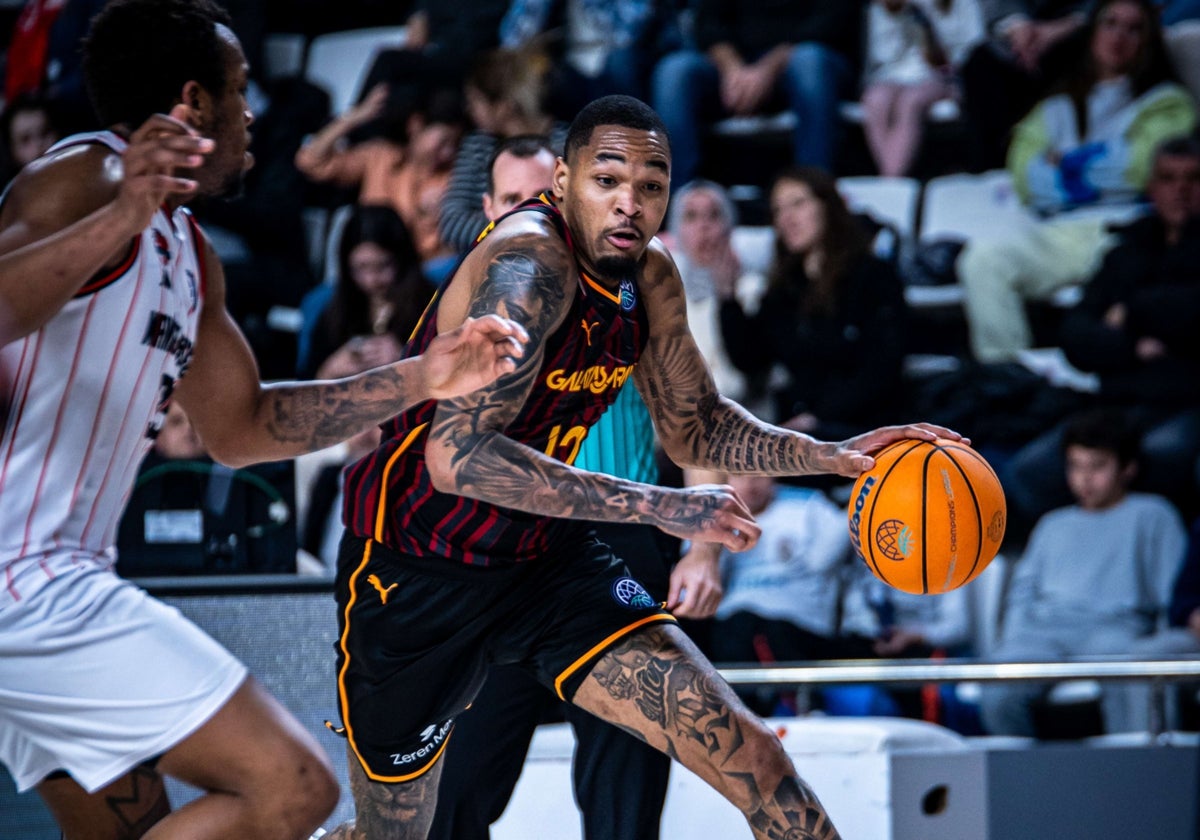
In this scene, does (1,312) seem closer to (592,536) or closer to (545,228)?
(545,228)

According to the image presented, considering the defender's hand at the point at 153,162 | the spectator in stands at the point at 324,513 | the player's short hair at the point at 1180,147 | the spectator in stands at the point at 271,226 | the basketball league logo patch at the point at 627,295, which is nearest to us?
the defender's hand at the point at 153,162

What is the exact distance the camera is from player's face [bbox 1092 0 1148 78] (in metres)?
6.84

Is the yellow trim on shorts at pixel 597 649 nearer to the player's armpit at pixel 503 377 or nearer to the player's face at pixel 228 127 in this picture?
the player's armpit at pixel 503 377

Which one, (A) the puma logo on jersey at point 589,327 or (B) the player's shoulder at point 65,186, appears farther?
(A) the puma logo on jersey at point 589,327

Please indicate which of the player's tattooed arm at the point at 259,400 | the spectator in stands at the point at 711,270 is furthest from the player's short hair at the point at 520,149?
the spectator in stands at the point at 711,270

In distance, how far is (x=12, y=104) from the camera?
7.74 meters

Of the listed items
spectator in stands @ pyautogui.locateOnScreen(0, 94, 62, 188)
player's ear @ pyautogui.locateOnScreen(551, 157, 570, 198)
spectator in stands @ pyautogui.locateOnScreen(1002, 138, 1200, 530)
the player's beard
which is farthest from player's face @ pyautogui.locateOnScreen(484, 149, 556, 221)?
spectator in stands @ pyautogui.locateOnScreen(0, 94, 62, 188)

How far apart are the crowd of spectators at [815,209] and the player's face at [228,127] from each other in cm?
209

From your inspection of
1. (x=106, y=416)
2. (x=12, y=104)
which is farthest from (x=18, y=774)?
(x=12, y=104)

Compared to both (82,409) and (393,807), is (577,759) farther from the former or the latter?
(82,409)

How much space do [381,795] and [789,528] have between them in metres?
2.92

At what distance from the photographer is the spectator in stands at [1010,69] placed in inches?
289

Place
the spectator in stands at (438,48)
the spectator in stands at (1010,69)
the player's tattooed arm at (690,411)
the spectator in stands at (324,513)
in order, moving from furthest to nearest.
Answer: the spectator in stands at (438,48) → the spectator in stands at (1010,69) → the spectator in stands at (324,513) → the player's tattooed arm at (690,411)

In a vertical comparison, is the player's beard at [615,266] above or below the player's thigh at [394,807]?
above
